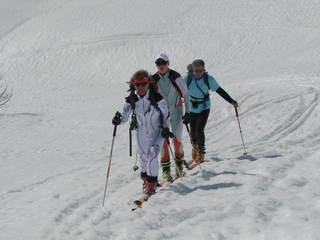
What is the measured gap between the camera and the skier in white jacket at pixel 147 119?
6078mm

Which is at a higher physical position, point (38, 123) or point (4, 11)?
point (4, 11)

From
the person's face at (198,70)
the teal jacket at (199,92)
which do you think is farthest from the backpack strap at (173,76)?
the teal jacket at (199,92)

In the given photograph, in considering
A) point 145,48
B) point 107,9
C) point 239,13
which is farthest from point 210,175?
point 107,9

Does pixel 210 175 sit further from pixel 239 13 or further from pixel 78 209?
pixel 239 13

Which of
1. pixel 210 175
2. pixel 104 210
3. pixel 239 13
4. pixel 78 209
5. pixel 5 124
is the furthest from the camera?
pixel 239 13

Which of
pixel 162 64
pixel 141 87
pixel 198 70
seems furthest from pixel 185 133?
pixel 141 87

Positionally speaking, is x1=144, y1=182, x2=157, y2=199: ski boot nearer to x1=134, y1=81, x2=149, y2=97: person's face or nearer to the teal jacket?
x1=134, y1=81, x2=149, y2=97: person's face

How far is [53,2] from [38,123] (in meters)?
39.0

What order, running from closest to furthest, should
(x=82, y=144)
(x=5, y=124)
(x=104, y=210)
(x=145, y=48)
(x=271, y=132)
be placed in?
(x=104, y=210) < (x=271, y=132) < (x=82, y=144) < (x=5, y=124) < (x=145, y=48)

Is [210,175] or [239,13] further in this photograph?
[239,13]

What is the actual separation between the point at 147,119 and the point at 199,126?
2.33 m

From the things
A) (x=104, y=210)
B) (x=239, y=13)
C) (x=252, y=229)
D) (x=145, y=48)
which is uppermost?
(x=239, y=13)

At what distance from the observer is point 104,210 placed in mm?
5859

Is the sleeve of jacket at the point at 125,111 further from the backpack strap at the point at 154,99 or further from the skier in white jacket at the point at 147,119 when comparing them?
the backpack strap at the point at 154,99
